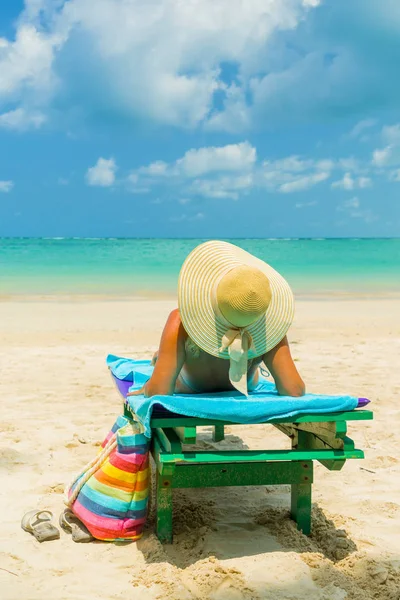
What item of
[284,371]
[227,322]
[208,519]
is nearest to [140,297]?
[208,519]

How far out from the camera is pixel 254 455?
2.94 metres

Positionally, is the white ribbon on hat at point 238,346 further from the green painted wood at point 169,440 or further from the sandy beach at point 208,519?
the sandy beach at point 208,519

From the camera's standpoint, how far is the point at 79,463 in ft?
14.0

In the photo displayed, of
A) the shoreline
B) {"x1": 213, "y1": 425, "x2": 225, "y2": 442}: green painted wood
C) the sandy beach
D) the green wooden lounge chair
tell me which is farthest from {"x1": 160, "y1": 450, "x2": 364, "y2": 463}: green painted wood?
the shoreline

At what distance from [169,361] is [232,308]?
0.41m

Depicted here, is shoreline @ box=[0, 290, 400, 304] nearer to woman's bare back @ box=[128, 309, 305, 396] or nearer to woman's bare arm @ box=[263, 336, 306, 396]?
woman's bare back @ box=[128, 309, 305, 396]

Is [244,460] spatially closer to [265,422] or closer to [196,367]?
[265,422]

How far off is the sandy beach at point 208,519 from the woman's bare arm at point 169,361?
0.73 m

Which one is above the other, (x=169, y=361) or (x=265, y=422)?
(x=169, y=361)

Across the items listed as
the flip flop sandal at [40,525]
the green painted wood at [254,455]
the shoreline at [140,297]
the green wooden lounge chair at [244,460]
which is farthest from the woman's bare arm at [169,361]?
the shoreline at [140,297]

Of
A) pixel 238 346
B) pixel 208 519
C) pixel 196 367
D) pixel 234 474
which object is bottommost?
pixel 208 519

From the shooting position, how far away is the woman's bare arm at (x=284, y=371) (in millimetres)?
3148

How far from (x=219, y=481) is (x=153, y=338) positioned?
6.57 metres

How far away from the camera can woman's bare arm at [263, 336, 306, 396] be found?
10.3 ft
